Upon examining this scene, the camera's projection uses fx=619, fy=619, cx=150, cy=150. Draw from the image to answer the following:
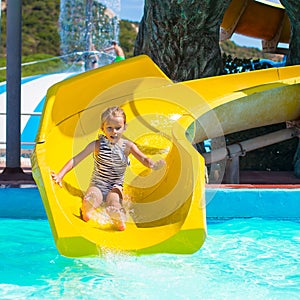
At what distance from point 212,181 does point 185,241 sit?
191 cm

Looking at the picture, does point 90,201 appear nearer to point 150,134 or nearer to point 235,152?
point 150,134

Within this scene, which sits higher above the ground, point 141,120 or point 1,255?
point 141,120

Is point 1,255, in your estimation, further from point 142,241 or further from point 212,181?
point 212,181

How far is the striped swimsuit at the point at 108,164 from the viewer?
333 cm

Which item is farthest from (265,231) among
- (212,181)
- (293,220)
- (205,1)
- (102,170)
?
(205,1)

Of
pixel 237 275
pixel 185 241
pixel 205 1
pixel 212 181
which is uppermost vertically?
pixel 205 1

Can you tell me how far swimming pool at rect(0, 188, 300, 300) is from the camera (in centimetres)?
269

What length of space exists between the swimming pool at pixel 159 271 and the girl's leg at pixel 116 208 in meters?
0.20

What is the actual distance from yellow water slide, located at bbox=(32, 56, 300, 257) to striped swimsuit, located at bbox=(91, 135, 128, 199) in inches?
5.8

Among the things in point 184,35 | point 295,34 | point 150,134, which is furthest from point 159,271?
point 295,34

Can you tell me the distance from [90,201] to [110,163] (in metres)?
0.27

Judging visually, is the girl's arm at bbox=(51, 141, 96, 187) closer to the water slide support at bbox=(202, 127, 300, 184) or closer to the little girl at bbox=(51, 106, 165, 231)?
the little girl at bbox=(51, 106, 165, 231)

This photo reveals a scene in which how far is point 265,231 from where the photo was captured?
3902mm

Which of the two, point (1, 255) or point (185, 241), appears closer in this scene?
point (185, 241)
